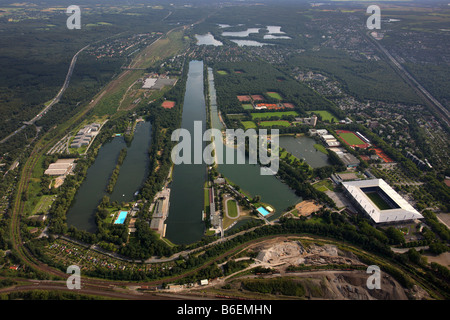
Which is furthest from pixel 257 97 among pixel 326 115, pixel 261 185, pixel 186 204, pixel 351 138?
pixel 186 204

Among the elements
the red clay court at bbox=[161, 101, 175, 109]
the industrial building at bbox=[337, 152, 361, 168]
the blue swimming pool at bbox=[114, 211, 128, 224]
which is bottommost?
the blue swimming pool at bbox=[114, 211, 128, 224]

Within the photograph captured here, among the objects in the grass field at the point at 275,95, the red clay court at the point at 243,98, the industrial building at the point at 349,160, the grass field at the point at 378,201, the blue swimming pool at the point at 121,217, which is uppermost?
the grass field at the point at 275,95

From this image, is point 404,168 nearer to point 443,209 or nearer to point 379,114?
point 443,209

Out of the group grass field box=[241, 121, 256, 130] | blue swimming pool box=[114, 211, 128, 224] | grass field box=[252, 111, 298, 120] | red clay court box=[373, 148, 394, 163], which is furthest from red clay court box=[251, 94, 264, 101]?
blue swimming pool box=[114, 211, 128, 224]

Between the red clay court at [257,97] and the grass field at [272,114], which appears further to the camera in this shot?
the red clay court at [257,97]

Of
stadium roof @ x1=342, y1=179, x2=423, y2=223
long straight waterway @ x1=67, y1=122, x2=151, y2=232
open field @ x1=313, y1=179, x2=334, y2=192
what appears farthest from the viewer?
open field @ x1=313, y1=179, x2=334, y2=192

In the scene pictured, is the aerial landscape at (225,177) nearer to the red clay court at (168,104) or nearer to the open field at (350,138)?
the open field at (350,138)

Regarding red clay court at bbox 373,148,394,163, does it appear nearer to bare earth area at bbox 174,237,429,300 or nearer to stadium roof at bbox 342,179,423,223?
stadium roof at bbox 342,179,423,223

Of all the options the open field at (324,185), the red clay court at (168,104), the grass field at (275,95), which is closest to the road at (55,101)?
the red clay court at (168,104)
